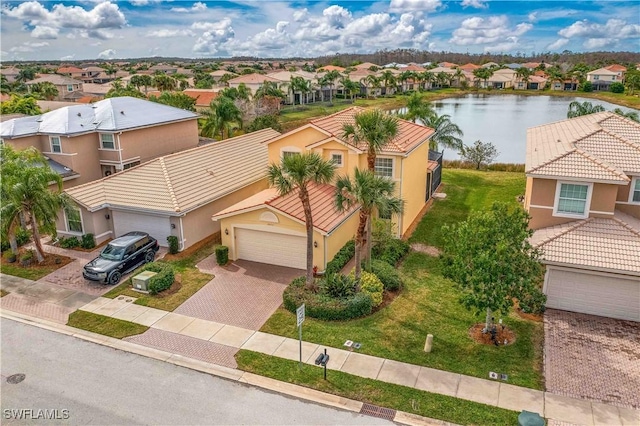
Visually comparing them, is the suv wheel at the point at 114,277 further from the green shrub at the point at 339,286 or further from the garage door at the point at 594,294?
the garage door at the point at 594,294

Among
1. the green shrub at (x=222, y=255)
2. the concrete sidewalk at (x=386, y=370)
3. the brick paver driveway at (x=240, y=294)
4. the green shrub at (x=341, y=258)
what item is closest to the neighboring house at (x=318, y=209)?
the green shrub at (x=341, y=258)

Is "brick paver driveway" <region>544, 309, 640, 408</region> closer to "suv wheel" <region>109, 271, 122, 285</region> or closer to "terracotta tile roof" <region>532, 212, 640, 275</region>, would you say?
"terracotta tile roof" <region>532, 212, 640, 275</region>

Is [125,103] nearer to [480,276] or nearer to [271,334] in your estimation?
[271,334]

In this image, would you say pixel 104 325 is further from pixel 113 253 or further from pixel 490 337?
pixel 490 337

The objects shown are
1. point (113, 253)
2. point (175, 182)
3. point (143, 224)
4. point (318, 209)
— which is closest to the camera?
point (113, 253)

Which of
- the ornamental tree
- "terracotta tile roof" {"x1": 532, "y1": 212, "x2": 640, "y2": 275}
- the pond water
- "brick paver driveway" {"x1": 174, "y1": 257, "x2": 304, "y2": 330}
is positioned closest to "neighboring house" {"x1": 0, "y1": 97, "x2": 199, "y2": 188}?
"brick paver driveway" {"x1": 174, "y1": 257, "x2": 304, "y2": 330}

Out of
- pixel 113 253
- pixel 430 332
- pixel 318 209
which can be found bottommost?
pixel 430 332

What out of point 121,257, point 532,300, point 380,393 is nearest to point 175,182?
point 121,257

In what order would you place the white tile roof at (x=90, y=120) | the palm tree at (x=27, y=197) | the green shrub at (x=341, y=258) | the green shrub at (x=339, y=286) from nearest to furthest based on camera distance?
the green shrub at (x=339, y=286) → the green shrub at (x=341, y=258) → the palm tree at (x=27, y=197) → the white tile roof at (x=90, y=120)
